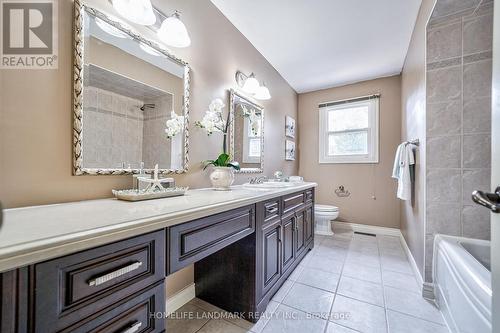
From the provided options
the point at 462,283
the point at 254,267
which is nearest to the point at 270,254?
the point at 254,267

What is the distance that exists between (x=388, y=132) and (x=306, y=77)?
150cm

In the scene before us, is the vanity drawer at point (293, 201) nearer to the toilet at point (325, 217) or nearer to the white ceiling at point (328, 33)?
the toilet at point (325, 217)

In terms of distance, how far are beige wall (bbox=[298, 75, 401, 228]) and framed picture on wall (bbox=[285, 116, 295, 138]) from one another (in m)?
0.33

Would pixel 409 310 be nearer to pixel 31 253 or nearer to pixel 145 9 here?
pixel 31 253

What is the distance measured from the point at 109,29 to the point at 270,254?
1.72 metres

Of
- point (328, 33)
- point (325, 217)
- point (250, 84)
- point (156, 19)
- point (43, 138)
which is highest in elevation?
point (328, 33)

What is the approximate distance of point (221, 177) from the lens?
5.29 feet

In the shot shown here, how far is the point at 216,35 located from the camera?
1862 mm

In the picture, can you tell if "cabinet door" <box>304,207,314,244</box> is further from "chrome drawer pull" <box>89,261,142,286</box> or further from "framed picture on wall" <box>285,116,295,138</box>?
"chrome drawer pull" <box>89,261,142,286</box>

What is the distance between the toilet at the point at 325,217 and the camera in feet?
9.88

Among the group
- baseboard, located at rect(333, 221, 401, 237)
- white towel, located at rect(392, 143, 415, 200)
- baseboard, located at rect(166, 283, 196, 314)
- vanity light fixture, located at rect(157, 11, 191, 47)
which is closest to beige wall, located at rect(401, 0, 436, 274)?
white towel, located at rect(392, 143, 415, 200)

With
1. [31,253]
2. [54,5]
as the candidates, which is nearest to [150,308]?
[31,253]

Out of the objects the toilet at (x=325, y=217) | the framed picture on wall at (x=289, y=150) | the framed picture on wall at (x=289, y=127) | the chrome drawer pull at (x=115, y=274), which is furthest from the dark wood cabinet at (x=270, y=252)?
the framed picture on wall at (x=289, y=127)

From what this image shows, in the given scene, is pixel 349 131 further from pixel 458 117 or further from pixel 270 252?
pixel 270 252
